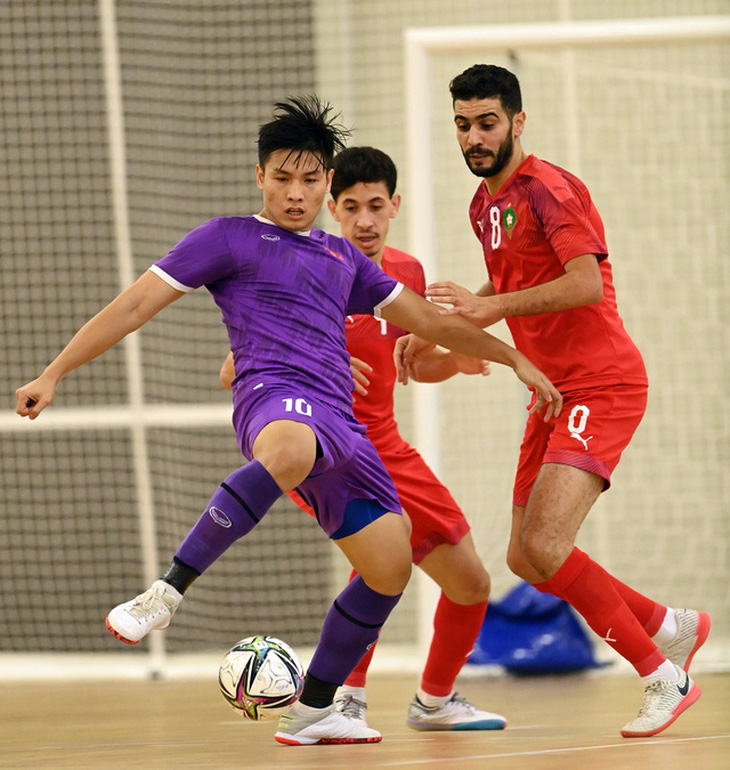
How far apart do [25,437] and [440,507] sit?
352 centimetres

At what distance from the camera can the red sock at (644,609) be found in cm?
358

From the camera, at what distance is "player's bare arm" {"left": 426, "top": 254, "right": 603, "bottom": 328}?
129 inches

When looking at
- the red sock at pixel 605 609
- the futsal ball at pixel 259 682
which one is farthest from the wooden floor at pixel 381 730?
the red sock at pixel 605 609

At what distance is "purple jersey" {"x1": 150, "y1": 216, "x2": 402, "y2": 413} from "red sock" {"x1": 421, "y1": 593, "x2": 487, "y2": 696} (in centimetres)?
96

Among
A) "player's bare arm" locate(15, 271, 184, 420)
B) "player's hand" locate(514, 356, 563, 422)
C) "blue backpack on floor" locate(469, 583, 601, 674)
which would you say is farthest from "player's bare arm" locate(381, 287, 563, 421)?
"blue backpack on floor" locate(469, 583, 601, 674)

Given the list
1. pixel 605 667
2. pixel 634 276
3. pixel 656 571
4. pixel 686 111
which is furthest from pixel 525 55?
pixel 605 667

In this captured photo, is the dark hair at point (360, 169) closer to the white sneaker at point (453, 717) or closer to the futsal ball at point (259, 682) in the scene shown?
the futsal ball at point (259, 682)

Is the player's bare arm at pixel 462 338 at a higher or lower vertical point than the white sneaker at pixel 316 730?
higher

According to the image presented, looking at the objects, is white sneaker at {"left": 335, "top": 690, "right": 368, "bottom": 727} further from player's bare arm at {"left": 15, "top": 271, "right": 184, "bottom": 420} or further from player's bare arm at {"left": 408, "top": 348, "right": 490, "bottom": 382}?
player's bare arm at {"left": 15, "top": 271, "right": 184, "bottom": 420}

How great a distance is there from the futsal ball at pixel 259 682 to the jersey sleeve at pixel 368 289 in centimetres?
97

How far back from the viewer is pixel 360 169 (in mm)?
3783

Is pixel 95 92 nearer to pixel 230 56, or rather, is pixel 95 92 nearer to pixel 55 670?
pixel 230 56

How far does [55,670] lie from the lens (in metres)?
5.72

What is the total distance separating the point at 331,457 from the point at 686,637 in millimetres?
1391
